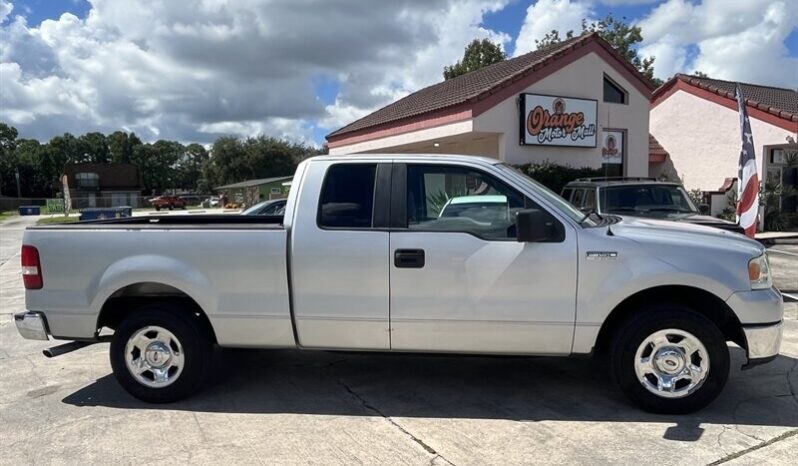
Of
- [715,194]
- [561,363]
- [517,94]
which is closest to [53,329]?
[561,363]

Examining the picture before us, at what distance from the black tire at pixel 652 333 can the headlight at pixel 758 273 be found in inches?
16.4

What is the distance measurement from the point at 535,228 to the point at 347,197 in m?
1.46

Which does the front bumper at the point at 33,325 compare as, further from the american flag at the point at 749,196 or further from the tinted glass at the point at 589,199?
the american flag at the point at 749,196

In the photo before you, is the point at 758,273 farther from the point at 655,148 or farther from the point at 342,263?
the point at 655,148

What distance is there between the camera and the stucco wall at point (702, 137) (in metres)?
19.4

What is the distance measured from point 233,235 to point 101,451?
5.63 feet

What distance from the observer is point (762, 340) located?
406 centimetres

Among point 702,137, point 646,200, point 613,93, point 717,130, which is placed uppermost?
point 613,93

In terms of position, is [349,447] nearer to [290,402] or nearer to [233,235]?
[290,402]

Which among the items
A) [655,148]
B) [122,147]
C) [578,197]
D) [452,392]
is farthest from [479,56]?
[122,147]

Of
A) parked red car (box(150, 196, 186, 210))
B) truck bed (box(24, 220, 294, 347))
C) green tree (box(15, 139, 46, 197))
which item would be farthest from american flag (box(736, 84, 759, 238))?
green tree (box(15, 139, 46, 197))

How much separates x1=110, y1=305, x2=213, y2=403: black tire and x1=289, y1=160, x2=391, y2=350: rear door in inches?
32.6

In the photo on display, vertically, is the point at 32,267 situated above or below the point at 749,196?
below

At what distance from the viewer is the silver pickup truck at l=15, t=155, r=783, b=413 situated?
4090 mm
